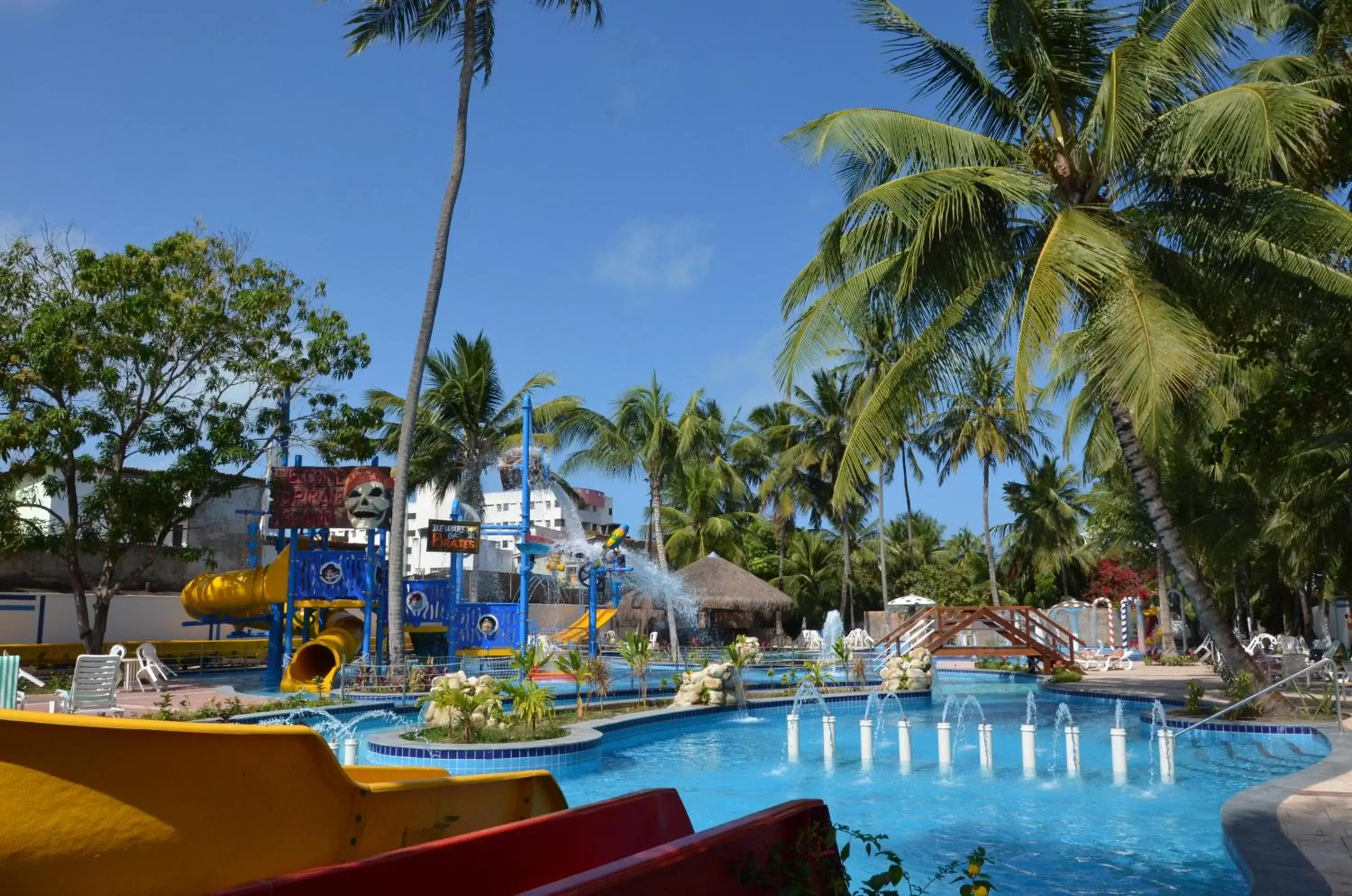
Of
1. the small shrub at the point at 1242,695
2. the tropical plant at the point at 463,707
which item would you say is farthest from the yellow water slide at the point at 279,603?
the small shrub at the point at 1242,695

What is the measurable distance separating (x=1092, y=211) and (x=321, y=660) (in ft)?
53.0

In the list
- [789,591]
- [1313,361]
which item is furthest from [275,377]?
[789,591]

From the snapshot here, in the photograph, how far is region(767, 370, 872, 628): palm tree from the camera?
3869 cm

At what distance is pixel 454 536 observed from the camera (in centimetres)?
2145

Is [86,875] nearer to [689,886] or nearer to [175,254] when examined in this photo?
[689,886]

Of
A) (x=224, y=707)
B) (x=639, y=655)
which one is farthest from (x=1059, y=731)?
(x=224, y=707)

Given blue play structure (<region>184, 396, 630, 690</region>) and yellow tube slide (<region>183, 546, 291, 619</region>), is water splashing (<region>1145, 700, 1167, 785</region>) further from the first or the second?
yellow tube slide (<region>183, 546, 291, 619</region>)

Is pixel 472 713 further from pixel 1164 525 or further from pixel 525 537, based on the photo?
pixel 525 537

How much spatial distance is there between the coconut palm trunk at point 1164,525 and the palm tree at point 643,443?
20.0m

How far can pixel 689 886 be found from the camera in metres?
3.00

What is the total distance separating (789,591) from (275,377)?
2642 cm

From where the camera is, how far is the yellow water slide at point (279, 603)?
18969 millimetres

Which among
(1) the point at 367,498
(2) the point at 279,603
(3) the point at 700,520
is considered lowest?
(2) the point at 279,603

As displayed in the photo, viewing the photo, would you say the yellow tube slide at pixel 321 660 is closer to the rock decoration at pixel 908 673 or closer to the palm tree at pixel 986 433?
the rock decoration at pixel 908 673
